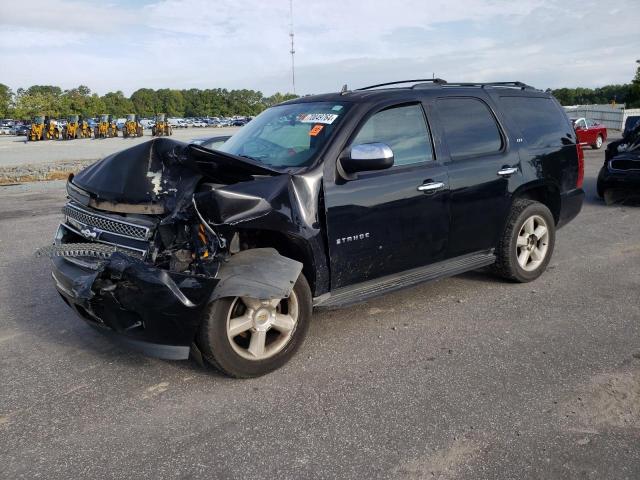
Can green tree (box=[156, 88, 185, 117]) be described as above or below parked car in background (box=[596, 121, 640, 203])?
above

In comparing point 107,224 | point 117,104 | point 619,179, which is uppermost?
point 117,104

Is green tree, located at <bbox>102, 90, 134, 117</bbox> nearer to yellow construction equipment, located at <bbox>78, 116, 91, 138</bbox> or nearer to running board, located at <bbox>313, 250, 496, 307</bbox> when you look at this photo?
yellow construction equipment, located at <bbox>78, 116, 91, 138</bbox>

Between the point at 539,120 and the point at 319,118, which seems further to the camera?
the point at 539,120

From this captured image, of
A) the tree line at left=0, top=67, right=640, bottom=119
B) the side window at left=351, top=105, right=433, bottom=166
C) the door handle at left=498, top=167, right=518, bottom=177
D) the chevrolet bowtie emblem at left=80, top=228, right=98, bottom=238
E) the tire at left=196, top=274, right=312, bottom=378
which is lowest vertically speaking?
the tire at left=196, top=274, right=312, bottom=378

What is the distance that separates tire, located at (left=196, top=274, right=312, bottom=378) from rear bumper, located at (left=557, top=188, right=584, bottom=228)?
329cm

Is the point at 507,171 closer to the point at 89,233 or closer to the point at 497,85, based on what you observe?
the point at 497,85

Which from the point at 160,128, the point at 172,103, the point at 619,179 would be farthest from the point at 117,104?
the point at 619,179

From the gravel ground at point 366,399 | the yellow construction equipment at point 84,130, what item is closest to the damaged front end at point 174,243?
the gravel ground at point 366,399

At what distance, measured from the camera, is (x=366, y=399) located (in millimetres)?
3166

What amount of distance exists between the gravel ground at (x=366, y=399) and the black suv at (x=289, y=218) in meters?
0.36

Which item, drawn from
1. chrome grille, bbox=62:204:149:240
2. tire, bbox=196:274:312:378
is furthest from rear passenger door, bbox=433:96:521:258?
chrome grille, bbox=62:204:149:240

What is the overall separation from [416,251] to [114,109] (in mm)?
126216

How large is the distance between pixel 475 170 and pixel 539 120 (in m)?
1.36

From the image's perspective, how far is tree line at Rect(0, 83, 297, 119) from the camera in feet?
314
